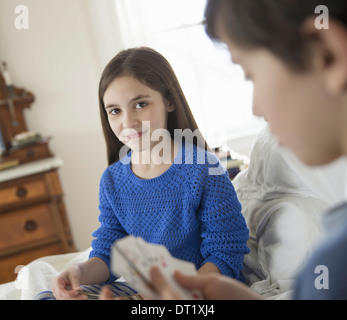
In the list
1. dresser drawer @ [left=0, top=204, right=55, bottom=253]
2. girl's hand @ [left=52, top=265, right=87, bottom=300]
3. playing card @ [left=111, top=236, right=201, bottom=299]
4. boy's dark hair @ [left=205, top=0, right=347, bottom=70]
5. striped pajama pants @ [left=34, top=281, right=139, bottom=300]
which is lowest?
dresser drawer @ [left=0, top=204, right=55, bottom=253]

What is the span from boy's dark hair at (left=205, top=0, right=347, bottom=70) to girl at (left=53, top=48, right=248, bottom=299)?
724 mm

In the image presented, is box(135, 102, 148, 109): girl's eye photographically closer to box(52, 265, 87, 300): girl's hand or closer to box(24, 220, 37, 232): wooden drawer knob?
box(52, 265, 87, 300): girl's hand

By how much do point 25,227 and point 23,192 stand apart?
0.22 m

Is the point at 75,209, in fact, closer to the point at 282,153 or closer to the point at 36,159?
the point at 36,159

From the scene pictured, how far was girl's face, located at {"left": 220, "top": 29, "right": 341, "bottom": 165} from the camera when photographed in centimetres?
55

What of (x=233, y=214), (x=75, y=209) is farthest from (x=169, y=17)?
(x=233, y=214)

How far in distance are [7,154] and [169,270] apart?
8.40ft

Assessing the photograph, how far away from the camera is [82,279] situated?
129 centimetres

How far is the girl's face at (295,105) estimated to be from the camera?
0.55 m

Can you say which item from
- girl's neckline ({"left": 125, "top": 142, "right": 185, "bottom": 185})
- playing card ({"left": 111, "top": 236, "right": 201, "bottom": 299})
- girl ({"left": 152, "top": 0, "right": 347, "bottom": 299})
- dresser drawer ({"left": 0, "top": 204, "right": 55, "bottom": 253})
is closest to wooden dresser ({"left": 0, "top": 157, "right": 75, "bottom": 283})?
dresser drawer ({"left": 0, "top": 204, "right": 55, "bottom": 253})

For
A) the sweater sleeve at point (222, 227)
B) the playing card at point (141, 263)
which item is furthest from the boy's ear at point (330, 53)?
the sweater sleeve at point (222, 227)

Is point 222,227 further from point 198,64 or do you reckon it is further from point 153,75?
point 198,64

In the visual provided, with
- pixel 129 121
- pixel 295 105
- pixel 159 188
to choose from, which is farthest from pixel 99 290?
pixel 295 105

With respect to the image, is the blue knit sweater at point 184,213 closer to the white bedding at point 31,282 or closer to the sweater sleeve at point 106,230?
the sweater sleeve at point 106,230
